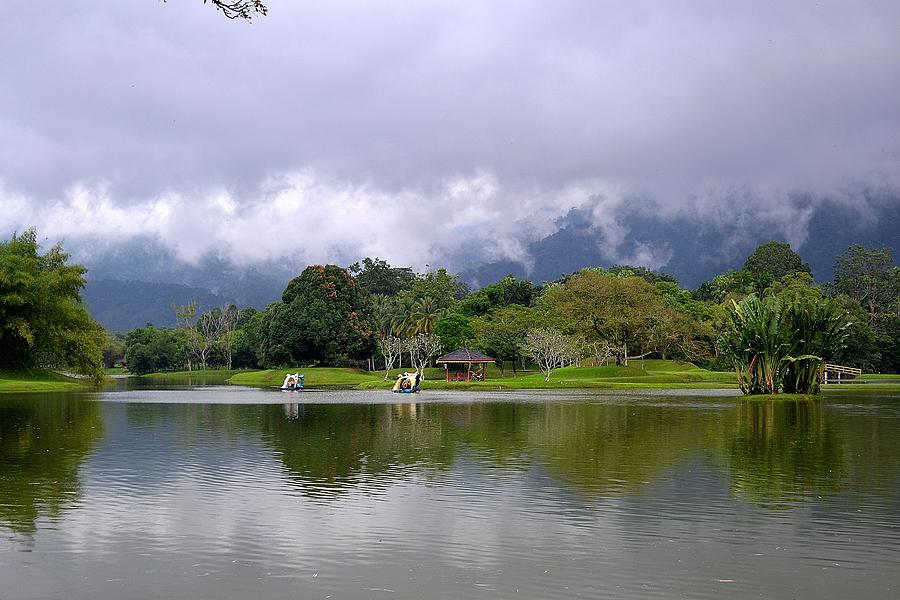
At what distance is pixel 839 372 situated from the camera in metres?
92.4

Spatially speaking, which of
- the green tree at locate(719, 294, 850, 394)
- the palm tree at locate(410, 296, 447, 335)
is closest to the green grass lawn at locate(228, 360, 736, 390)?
the palm tree at locate(410, 296, 447, 335)

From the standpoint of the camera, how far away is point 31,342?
68.4m

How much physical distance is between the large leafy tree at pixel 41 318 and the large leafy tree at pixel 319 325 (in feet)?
98.5

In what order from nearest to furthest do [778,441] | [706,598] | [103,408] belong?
1. [706,598]
2. [778,441]
3. [103,408]

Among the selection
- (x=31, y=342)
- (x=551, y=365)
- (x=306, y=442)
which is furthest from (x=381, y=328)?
(x=306, y=442)

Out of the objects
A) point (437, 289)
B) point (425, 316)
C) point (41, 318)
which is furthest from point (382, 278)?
point (41, 318)

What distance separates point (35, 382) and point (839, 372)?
80.7m

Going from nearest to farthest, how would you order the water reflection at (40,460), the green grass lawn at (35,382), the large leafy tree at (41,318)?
the water reflection at (40,460)
the green grass lawn at (35,382)
the large leafy tree at (41,318)

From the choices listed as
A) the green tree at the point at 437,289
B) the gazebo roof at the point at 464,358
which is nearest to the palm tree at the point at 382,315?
Answer: the green tree at the point at 437,289

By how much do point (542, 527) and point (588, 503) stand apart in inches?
85.5

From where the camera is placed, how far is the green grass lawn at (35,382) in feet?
219

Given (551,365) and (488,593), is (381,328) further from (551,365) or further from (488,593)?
(488,593)

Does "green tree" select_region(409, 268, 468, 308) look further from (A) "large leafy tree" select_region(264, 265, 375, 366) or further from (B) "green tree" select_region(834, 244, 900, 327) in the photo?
(B) "green tree" select_region(834, 244, 900, 327)

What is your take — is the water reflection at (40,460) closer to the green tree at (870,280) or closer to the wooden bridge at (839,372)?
the wooden bridge at (839,372)
